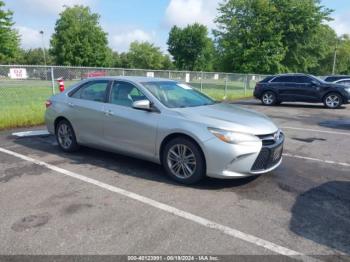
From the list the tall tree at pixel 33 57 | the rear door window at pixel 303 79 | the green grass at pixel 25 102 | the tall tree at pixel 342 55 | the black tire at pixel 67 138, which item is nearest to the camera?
the black tire at pixel 67 138

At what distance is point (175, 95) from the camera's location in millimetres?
5316

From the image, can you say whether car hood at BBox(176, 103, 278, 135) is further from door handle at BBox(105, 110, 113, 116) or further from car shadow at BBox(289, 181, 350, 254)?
door handle at BBox(105, 110, 113, 116)

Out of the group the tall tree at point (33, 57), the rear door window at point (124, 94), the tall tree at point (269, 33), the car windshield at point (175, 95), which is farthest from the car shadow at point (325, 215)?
the tall tree at point (33, 57)

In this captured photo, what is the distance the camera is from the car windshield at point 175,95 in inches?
Answer: 199

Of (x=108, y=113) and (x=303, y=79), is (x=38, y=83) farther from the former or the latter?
(x=303, y=79)

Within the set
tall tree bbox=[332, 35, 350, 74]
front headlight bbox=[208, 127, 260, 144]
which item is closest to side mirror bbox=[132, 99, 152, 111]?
front headlight bbox=[208, 127, 260, 144]

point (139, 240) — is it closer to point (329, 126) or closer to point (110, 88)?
point (110, 88)

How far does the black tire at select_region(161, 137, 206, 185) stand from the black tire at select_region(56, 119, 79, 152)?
217 cm

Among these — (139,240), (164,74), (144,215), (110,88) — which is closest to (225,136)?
(144,215)

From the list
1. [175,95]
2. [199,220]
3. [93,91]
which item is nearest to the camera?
Result: [199,220]

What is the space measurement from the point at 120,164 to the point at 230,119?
6.95ft

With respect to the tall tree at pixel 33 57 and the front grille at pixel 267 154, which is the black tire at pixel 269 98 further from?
the tall tree at pixel 33 57

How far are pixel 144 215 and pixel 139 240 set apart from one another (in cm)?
55

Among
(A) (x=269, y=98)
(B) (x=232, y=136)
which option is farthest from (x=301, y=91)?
(B) (x=232, y=136)
